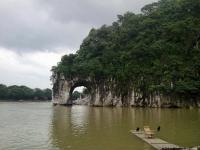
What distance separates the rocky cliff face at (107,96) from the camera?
206ft

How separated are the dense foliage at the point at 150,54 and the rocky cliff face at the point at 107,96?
888 millimetres

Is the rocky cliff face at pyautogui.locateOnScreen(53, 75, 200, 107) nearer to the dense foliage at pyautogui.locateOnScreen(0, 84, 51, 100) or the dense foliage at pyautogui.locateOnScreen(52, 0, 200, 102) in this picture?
the dense foliage at pyautogui.locateOnScreen(52, 0, 200, 102)

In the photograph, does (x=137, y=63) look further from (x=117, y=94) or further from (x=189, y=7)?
(x=189, y=7)

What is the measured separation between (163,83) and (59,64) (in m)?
30.1

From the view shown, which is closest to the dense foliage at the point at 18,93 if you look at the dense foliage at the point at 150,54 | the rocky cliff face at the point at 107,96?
the rocky cliff face at the point at 107,96

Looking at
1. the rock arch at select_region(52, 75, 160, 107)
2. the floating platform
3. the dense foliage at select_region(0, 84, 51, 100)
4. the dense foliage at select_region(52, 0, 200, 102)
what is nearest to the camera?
the floating platform

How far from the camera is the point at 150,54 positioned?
2603 inches

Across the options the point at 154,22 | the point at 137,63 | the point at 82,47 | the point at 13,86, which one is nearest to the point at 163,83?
the point at 137,63

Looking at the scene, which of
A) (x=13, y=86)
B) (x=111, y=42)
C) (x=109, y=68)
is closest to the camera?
(x=109, y=68)

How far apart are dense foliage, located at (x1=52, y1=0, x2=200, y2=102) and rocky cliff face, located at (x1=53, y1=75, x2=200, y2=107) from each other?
89cm

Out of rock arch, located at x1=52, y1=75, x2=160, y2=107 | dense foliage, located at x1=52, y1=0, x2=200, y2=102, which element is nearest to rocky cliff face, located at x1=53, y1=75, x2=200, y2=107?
rock arch, located at x1=52, y1=75, x2=160, y2=107

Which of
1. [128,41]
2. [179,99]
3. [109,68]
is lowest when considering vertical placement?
[179,99]

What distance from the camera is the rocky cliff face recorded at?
62.8 m

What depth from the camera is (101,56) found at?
78.8 metres
